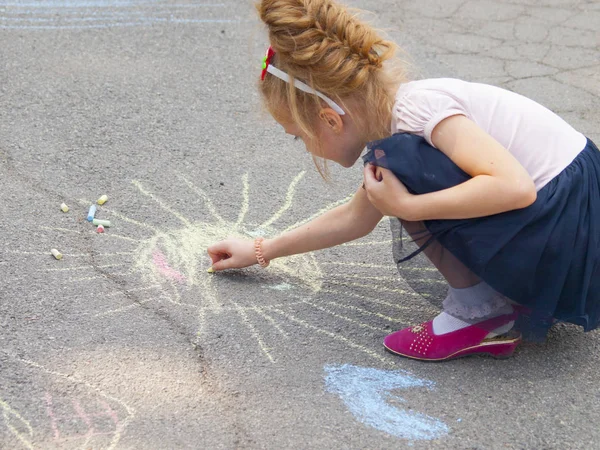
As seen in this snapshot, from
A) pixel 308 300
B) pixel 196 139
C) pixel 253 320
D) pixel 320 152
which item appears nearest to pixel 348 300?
pixel 308 300

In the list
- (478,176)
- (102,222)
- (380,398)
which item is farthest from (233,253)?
(478,176)

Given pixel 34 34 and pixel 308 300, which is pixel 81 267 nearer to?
pixel 308 300

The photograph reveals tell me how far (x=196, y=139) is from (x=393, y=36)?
4.71 feet

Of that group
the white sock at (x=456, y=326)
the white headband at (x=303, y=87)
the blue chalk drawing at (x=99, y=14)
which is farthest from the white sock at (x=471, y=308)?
the blue chalk drawing at (x=99, y=14)

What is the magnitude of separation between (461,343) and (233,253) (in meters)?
0.64

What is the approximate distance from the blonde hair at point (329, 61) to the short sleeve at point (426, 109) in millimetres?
49

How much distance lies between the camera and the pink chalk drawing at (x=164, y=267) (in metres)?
2.06

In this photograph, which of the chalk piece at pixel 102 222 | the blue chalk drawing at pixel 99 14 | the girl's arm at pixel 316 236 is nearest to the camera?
the girl's arm at pixel 316 236

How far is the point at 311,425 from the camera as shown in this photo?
1572 mm

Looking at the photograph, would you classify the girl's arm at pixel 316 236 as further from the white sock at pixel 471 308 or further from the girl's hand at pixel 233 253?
the white sock at pixel 471 308

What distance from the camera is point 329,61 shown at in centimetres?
159

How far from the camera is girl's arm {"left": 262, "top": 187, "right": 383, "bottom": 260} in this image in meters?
1.93

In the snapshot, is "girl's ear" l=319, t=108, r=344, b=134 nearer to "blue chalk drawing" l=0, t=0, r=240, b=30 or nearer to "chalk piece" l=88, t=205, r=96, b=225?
"chalk piece" l=88, t=205, r=96, b=225

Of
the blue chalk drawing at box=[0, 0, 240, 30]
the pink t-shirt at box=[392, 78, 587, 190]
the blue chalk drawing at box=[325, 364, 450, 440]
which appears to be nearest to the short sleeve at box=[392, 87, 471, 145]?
the pink t-shirt at box=[392, 78, 587, 190]
